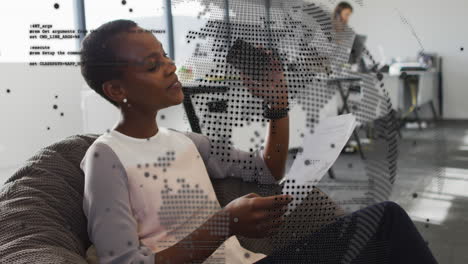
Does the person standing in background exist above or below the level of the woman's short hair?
above

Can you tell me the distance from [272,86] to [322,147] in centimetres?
8

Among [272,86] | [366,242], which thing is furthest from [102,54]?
[366,242]

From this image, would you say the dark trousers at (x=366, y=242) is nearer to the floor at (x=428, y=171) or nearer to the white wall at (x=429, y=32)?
the floor at (x=428, y=171)

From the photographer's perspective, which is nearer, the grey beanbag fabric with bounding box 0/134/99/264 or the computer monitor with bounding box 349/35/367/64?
the computer monitor with bounding box 349/35/367/64

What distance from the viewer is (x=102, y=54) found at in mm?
521

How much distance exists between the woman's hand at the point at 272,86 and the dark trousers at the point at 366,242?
0.18m

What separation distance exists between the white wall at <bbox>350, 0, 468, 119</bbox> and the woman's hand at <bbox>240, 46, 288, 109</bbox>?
123 millimetres

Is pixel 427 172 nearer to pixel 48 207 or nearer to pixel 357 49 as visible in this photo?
pixel 357 49

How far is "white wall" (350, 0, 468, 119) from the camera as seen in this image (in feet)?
1.84

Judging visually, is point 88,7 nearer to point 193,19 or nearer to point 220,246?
point 193,19

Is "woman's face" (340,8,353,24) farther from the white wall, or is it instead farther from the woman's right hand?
the woman's right hand

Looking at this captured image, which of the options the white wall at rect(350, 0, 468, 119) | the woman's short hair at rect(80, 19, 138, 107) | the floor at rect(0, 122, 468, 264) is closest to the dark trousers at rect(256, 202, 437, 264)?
the floor at rect(0, 122, 468, 264)

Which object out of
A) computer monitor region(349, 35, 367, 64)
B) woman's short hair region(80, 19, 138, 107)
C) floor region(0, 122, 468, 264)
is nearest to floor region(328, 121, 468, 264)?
floor region(0, 122, 468, 264)

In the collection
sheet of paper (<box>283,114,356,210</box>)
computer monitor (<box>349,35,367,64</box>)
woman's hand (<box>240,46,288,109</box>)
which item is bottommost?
sheet of paper (<box>283,114,356,210</box>)
